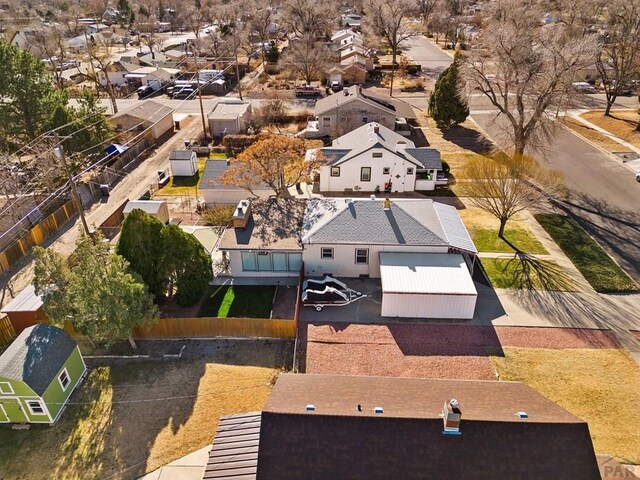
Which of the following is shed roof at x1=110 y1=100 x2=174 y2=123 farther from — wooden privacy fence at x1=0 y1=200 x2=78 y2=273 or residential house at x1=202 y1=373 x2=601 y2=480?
residential house at x1=202 y1=373 x2=601 y2=480

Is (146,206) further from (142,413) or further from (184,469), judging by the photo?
(184,469)

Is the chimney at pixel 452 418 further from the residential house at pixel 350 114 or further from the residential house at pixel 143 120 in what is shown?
the residential house at pixel 143 120

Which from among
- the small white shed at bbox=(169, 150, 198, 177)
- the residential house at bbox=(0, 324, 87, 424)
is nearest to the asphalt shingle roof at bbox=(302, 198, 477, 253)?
the residential house at bbox=(0, 324, 87, 424)

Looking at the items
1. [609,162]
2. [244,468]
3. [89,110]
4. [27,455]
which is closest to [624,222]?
[609,162]

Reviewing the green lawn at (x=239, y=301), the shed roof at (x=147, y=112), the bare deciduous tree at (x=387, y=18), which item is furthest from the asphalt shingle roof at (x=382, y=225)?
the bare deciduous tree at (x=387, y=18)

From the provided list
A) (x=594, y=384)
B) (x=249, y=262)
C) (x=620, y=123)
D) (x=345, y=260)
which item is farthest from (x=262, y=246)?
(x=620, y=123)
